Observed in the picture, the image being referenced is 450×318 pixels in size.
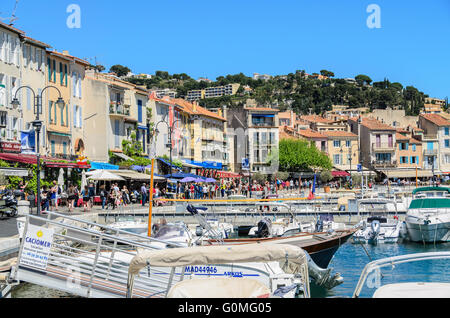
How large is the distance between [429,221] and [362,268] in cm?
1006

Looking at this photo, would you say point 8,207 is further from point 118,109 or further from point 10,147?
point 118,109

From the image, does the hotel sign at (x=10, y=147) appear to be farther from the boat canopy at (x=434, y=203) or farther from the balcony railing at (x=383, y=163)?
the balcony railing at (x=383, y=163)

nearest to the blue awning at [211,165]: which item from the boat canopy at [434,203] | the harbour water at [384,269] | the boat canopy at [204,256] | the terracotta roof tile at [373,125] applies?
the terracotta roof tile at [373,125]

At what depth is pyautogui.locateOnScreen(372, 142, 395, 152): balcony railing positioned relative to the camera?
341ft

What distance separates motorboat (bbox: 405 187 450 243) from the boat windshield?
16.2 meters

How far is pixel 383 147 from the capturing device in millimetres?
104688

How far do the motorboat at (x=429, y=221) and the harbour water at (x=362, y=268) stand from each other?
1.52ft

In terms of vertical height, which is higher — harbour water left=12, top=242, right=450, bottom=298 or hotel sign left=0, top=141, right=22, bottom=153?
hotel sign left=0, top=141, right=22, bottom=153

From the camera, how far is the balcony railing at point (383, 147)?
104 m

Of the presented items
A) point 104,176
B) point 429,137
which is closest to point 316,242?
point 104,176

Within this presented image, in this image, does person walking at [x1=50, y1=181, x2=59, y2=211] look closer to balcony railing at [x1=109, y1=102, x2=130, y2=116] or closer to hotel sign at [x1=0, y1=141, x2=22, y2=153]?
hotel sign at [x1=0, y1=141, x2=22, y2=153]

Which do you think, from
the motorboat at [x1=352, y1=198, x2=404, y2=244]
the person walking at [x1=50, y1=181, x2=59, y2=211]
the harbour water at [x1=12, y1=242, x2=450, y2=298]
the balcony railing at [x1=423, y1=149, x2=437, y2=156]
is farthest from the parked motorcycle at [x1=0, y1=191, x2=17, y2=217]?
the balcony railing at [x1=423, y1=149, x2=437, y2=156]
